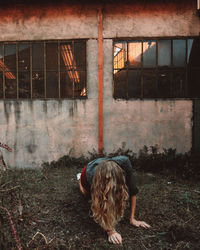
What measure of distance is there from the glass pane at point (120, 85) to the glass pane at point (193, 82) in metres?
1.93

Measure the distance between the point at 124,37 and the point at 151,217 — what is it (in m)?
4.77

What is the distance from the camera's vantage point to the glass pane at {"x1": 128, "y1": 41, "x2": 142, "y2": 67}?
209 inches

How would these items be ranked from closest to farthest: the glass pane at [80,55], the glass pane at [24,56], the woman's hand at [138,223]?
the woman's hand at [138,223] < the glass pane at [80,55] < the glass pane at [24,56]

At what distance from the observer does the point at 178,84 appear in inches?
209

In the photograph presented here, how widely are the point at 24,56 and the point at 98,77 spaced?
242 cm

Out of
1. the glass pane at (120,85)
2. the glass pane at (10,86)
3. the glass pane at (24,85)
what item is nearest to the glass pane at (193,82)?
the glass pane at (120,85)

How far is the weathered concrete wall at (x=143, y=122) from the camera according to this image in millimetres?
5262

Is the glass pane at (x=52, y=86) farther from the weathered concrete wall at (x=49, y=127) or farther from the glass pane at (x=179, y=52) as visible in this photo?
the glass pane at (x=179, y=52)

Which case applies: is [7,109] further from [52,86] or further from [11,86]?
[52,86]

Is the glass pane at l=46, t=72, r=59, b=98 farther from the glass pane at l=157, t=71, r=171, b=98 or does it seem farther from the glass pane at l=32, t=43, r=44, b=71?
the glass pane at l=157, t=71, r=171, b=98

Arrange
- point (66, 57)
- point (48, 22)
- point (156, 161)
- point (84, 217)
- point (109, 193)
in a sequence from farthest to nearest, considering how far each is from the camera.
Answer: point (66, 57) < point (48, 22) < point (156, 161) < point (84, 217) < point (109, 193)

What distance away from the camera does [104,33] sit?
206 inches

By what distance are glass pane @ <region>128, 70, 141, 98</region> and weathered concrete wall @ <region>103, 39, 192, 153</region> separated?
239 mm

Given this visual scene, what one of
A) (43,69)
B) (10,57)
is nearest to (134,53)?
(43,69)
